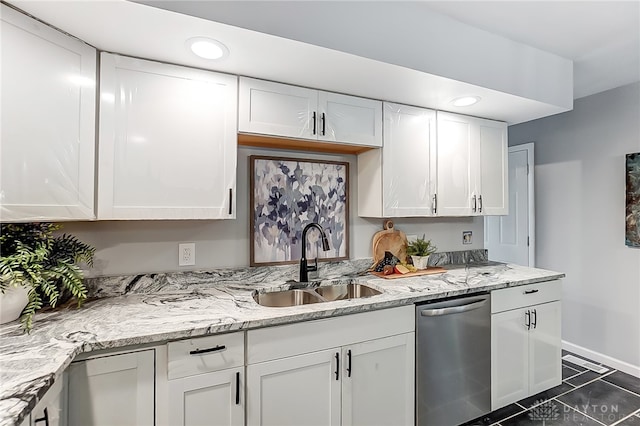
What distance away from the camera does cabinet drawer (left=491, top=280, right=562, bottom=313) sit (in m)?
2.09

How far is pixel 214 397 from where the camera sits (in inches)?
53.6

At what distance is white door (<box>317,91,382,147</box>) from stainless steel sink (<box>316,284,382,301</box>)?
0.93m

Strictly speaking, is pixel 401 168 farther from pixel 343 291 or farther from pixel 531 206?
pixel 531 206

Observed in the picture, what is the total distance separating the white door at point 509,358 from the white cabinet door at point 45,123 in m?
2.42

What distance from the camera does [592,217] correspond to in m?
2.95

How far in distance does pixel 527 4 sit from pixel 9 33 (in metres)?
2.35

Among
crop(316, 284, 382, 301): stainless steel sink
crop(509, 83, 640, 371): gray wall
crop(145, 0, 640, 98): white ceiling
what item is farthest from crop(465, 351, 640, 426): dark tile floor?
crop(145, 0, 640, 98): white ceiling

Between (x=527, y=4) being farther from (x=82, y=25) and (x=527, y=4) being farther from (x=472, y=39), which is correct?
(x=82, y=25)

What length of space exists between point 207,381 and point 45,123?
4.09 ft

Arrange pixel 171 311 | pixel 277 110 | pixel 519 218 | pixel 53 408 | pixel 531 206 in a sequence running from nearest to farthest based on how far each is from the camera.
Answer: pixel 53 408 < pixel 171 311 < pixel 277 110 < pixel 531 206 < pixel 519 218

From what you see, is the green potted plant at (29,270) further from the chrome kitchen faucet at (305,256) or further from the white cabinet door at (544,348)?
the white cabinet door at (544,348)

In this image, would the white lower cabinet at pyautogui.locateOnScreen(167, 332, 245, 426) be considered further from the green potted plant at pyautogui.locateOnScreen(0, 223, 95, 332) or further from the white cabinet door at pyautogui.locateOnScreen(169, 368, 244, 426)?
the green potted plant at pyautogui.locateOnScreen(0, 223, 95, 332)

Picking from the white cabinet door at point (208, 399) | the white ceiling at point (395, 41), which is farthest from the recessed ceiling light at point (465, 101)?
the white cabinet door at point (208, 399)

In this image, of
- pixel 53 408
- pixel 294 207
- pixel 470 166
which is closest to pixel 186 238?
pixel 294 207
